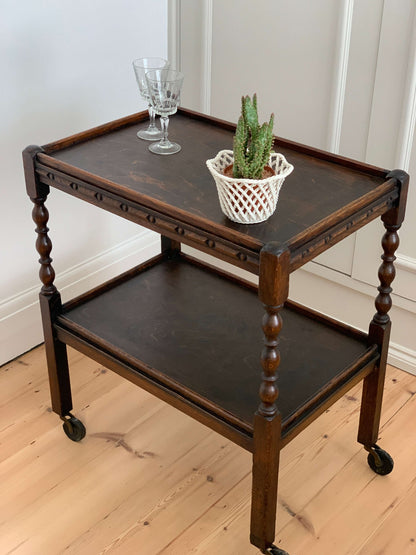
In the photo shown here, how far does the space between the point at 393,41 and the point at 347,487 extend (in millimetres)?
1191

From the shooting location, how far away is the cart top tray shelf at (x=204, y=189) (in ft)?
5.23

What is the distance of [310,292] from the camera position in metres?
2.61

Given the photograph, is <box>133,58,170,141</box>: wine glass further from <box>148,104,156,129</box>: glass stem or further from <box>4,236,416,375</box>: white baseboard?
<box>4,236,416,375</box>: white baseboard

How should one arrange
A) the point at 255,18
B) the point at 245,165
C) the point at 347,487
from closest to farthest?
the point at 245,165 → the point at 347,487 → the point at 255,18

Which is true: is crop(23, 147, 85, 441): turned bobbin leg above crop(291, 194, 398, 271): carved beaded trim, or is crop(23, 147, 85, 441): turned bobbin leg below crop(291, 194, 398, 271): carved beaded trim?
below

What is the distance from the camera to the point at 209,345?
78.1 inches

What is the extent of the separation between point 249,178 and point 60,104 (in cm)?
97

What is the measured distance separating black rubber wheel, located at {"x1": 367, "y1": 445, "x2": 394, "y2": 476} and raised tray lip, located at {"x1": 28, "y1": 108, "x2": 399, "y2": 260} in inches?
27.5

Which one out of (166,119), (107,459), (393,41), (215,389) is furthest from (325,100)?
(107,459)

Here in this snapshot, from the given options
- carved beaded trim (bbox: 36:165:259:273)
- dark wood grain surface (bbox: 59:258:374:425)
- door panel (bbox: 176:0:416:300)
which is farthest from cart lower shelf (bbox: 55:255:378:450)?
door panel (bbox: 176:0:416:300)

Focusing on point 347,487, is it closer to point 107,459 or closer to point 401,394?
point 401,394

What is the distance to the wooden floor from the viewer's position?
6.23 feet

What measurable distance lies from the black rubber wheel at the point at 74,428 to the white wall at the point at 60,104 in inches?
15.9

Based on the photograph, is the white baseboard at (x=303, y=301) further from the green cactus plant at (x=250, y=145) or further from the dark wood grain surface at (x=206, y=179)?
the green cactus plant at (x=250, y=145)
